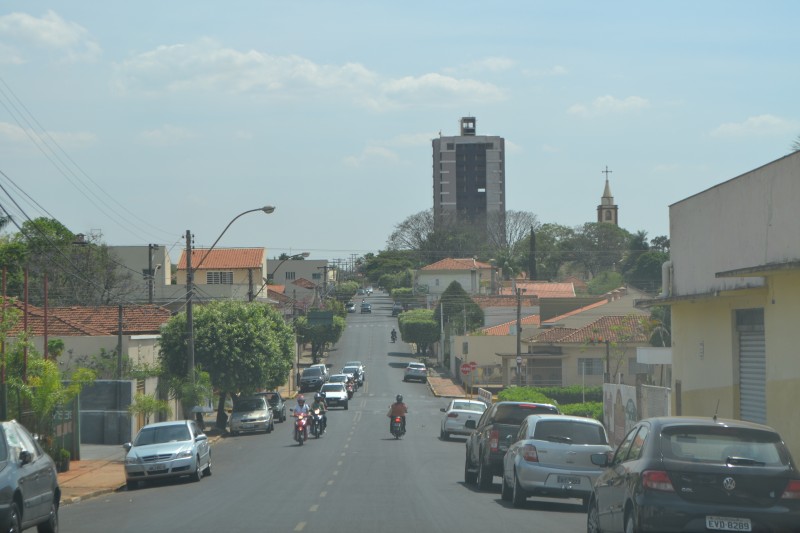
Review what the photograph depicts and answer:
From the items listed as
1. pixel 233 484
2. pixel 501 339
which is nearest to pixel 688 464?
pixel 233 484

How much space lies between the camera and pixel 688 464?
1099 cm

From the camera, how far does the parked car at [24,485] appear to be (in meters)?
13.2

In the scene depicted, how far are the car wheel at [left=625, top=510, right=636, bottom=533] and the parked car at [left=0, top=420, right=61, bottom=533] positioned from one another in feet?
23.9

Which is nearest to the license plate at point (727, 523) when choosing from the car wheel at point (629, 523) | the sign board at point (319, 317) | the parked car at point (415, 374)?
the car wheel at point (629, 523)

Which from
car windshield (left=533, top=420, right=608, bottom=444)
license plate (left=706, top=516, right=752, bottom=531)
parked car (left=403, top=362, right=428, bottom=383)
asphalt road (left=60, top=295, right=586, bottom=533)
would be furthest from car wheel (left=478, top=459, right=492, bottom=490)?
parked car (left=403, top=362, right=428, bottom=383)

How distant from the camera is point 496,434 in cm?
2159

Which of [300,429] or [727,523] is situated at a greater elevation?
[727,523]

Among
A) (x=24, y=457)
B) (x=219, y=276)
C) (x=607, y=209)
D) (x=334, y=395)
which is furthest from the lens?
(x=607, y=209)

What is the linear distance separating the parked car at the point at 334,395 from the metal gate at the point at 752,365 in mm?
41183

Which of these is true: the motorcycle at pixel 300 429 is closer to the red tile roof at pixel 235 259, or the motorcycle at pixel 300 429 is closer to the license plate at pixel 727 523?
the license plate at pixel 727 523

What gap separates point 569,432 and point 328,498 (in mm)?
5027

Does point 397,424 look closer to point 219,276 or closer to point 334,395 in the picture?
point 334,395

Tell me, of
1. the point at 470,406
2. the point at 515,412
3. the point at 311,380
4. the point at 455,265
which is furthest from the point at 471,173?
the point at 515,412

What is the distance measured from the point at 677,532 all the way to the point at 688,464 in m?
0.69
